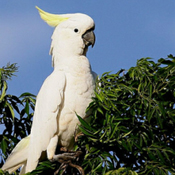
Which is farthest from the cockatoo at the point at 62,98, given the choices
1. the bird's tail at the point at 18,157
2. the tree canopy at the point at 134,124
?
the tree canopy at the point at 134,124

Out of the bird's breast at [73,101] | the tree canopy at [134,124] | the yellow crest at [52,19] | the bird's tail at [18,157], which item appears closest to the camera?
the tree canopy at [134,124]

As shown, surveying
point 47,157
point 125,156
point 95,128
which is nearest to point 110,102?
point 95,128

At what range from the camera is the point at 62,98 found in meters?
3.23

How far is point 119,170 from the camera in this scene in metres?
2.62

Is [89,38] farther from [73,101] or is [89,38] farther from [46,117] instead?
[46,117]

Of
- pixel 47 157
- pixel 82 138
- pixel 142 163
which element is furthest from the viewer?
pixel 47 157

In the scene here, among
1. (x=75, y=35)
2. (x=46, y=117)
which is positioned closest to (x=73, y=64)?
(x=75, y=35)

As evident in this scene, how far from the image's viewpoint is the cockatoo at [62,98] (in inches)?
127

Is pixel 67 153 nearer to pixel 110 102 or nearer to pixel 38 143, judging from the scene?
pixel 38 143

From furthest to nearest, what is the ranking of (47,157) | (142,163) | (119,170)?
(47,157) → (142,163) → (119,170)

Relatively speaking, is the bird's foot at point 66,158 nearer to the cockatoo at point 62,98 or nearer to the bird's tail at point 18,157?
the cockatoo at point 62,98

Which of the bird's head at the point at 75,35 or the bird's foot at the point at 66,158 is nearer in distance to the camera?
the bird's foot at the point at 66,158

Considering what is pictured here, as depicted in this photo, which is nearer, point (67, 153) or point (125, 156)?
point (125, 156)

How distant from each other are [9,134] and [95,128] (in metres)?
0.96
